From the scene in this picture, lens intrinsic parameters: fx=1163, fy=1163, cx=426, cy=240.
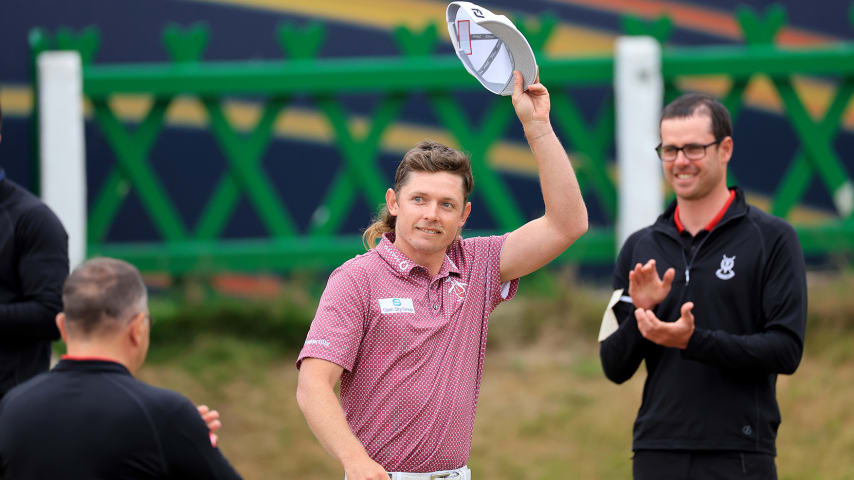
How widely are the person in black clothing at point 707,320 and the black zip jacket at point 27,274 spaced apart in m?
1.86

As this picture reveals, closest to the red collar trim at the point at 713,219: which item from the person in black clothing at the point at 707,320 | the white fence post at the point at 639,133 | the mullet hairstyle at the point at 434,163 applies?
the person in black clothing at the point at 707,320

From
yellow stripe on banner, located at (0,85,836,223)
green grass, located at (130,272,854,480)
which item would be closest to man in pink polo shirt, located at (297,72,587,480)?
green grass, located at (130,272,854,480)

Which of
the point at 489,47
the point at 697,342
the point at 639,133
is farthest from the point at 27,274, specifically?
the point at 639,133

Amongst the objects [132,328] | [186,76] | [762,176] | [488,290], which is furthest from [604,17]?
[132,328]

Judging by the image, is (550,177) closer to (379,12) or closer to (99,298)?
(99,298)

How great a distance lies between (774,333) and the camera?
11.8 ft

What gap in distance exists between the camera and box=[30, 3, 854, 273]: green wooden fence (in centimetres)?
637

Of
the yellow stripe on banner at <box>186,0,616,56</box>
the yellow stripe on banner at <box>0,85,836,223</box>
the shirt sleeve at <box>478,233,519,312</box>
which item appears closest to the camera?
the shirt sleeve at <box>478,233,519,312</box>

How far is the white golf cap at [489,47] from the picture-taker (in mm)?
3123

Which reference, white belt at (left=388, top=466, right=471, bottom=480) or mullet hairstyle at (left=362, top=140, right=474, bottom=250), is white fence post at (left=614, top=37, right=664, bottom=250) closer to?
mullet hairstyle at (left=362, top=140, right=474, bottom=250)

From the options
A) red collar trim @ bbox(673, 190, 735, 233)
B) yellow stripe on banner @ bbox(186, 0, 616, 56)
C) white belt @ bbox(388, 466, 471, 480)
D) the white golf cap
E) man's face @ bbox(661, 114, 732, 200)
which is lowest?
white belt @ bbox(388, 466, 471, 480)

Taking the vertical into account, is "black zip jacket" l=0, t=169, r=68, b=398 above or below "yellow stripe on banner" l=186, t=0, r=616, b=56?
below

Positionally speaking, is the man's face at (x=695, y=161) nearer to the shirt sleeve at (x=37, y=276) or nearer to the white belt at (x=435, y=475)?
the white belt at (x=435, y=475)

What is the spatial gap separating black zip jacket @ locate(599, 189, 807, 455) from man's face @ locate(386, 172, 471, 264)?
900 millimetres
